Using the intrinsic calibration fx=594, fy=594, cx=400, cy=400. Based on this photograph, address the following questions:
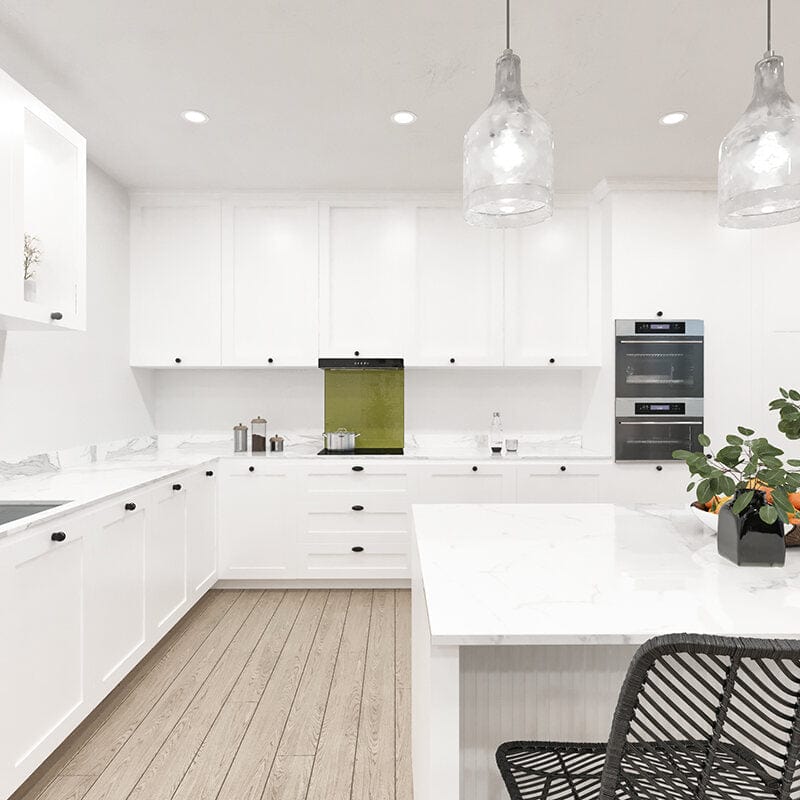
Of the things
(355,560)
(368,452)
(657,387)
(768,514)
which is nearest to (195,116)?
(368,452)

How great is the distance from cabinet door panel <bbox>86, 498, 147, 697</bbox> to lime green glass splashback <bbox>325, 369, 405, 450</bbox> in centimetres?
189

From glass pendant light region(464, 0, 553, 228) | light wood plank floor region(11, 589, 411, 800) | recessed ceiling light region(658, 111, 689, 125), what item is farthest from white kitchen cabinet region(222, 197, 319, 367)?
glass pendant light region(464, 0, 553, 228)

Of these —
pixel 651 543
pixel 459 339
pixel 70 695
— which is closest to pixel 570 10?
pixel 651 543

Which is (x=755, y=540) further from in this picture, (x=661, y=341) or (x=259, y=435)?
(x=259, y=435)

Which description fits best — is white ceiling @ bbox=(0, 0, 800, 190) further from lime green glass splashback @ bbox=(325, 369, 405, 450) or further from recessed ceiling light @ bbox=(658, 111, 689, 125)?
lime green glass splashback @ bbox=(325, 369, 405, 450)

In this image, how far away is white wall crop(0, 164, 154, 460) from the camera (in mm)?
2861

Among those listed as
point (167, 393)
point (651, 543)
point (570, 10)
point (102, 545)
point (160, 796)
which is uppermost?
point (570, 10)

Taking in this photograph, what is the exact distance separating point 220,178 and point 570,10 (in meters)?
2.42

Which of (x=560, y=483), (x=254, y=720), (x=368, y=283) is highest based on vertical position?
(x=368, y=283)

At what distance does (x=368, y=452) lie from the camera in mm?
4211

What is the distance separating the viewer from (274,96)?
2.73 meters

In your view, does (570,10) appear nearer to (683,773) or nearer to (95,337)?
(683,773)

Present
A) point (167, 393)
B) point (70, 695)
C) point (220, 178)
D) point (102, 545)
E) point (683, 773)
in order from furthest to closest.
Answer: point (167, 393) < point (220, 178) < point (102, 545) < point (70, 695) < point (683, 773)

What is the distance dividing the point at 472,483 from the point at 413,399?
0.91m
